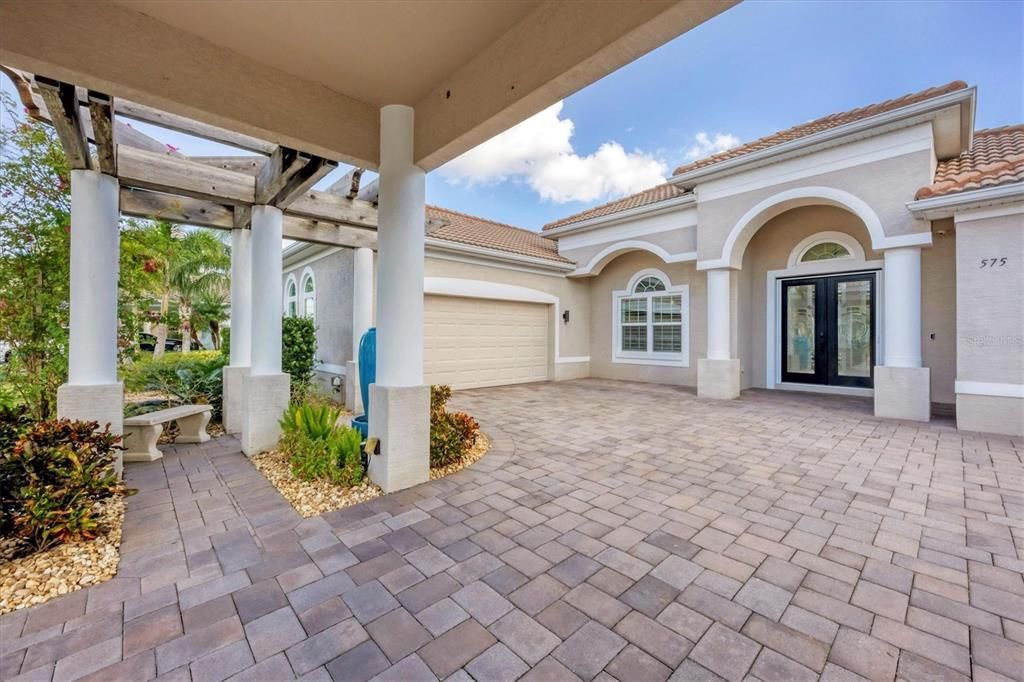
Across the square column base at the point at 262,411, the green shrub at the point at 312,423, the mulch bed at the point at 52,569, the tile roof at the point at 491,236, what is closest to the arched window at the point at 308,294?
the tile roof at the point at 491,236

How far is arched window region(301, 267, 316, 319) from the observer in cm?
1102

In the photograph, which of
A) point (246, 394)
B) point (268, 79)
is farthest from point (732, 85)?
point (246, 394)

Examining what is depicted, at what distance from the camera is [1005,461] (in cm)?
484

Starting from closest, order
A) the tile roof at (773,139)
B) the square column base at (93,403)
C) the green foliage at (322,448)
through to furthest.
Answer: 1. the square column base at (93,403)
2. the green foliage at (322,448)
3. the tile roof at (773,139)

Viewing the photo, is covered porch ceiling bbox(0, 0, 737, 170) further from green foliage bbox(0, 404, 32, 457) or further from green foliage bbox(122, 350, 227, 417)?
green foliage bbox(122, 350, 227, 417)

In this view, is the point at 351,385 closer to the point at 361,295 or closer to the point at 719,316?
the point at 361,295

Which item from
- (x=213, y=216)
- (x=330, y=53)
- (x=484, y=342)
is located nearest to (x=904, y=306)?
(x=484, y=342)

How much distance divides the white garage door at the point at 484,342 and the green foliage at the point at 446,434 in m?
4.41

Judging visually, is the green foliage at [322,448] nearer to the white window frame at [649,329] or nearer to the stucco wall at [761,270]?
the white window frame at [649,329]

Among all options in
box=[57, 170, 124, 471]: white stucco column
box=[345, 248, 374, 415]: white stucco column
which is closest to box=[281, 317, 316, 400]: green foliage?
box=[345, 248, 374, 415]: white stucco column

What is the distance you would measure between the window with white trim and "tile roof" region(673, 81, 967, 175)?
9.51 m

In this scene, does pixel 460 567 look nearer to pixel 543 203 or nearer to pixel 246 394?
pixel 246 394

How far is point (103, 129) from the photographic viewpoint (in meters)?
3.46

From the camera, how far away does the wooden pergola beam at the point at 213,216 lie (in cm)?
548
